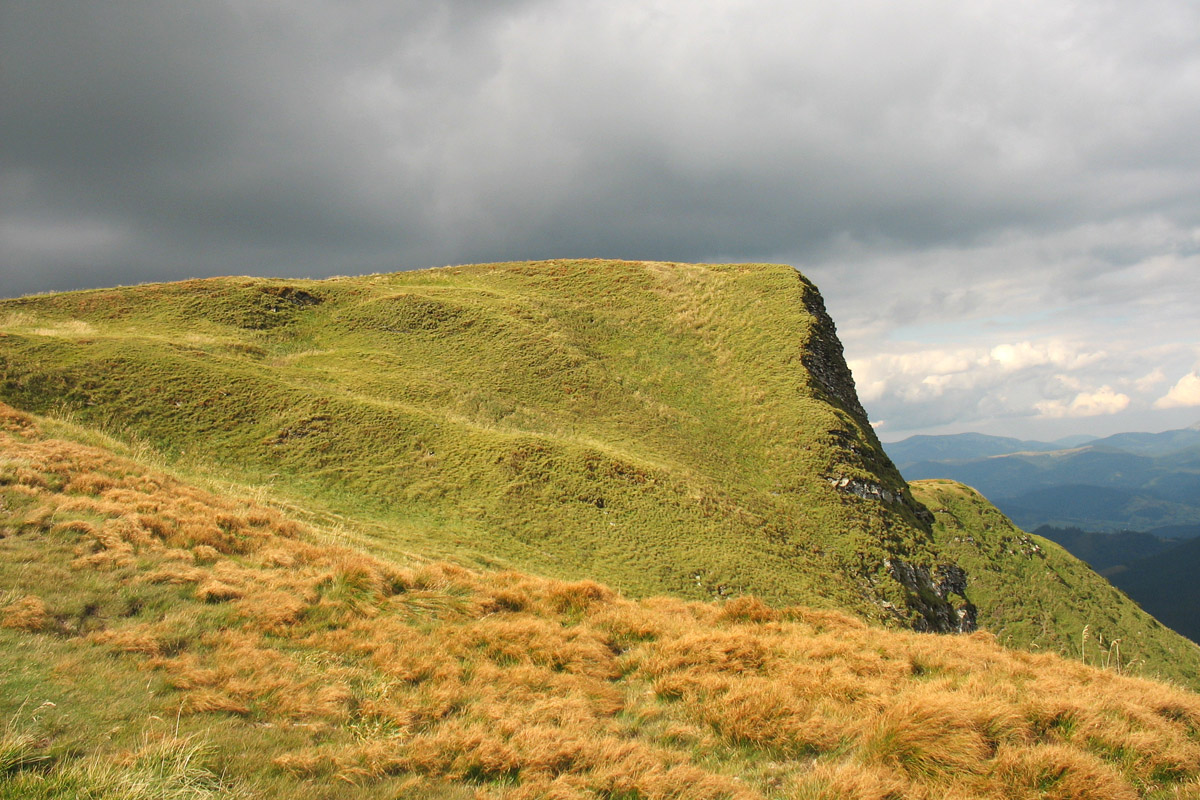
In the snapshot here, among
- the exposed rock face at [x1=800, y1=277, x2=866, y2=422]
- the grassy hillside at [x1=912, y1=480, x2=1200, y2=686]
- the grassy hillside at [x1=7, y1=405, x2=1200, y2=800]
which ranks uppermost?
the exposed rock face at [x1=800, y1=277, x2=866, y2=422]

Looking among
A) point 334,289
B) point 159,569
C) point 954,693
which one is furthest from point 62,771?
point 334,289

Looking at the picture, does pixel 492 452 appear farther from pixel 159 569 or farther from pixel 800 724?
pixel 800 724

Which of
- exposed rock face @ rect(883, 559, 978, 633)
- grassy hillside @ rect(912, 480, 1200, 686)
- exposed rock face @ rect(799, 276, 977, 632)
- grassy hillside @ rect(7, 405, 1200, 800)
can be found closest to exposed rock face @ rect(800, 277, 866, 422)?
exposed rock face @ rect(799, 276, 977, 632)

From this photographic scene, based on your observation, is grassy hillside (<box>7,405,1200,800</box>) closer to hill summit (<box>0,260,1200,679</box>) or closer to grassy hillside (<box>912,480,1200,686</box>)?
hill summit (<box>0,260,1200,679</box>)

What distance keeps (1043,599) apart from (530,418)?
63569 millimetres

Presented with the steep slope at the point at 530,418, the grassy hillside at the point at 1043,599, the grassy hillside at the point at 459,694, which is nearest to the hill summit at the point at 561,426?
the steep slope at the point at 530,418

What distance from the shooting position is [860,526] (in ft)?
130

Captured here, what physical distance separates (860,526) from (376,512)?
31.3m

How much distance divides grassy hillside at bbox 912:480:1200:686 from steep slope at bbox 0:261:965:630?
2416 cm

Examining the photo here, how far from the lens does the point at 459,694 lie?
943 cm

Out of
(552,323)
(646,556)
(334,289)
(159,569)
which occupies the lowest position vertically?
(646,556)

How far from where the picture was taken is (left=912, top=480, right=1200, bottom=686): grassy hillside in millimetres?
59562

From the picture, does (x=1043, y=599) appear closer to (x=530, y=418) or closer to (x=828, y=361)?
(x=828, y=361)

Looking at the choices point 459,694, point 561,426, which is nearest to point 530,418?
point 561,426
